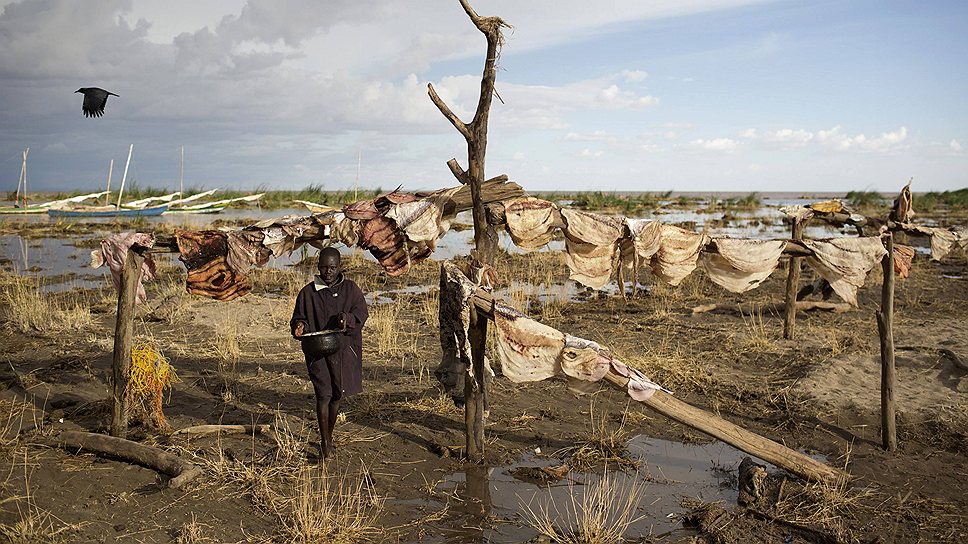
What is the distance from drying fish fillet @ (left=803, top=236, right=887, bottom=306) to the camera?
5.70 metres

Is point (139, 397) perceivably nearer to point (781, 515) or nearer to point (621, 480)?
point (621, 480)

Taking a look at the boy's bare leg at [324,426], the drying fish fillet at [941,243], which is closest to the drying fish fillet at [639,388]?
the boy's bare leg at [324,426]

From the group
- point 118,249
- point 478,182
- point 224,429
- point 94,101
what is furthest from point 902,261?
point 94,101

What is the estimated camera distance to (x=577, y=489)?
488 centimetres

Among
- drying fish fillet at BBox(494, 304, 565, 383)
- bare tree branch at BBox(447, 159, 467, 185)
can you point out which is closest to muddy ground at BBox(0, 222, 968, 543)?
drying fish fillet at BBox(494, 304, 565, 383)

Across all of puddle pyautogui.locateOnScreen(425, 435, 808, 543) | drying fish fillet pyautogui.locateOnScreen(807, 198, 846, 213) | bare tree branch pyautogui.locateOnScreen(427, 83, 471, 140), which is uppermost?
bare tree branch pyautogui.locateOnScreen(427, 83, 471, 140)

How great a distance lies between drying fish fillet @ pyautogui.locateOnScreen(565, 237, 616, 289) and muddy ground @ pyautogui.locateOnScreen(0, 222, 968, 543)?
3.78 feet

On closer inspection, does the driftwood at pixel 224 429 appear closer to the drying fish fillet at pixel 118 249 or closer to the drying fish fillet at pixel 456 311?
the drying fish fillet at pixel 118 249

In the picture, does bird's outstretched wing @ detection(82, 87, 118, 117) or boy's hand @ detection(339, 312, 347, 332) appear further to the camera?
bird's outstretched wing @ detection(82, 87, 118, 117)

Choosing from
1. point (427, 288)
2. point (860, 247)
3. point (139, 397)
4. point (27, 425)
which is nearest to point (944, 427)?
point (860, 247)

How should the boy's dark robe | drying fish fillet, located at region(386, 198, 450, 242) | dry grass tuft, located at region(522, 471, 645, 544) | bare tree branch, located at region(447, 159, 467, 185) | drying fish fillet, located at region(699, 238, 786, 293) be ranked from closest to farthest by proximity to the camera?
1. dry grass tuft, located at region(522, 471, 645, 544)
2. the boy's dark robe
3. bare tree branch, located at region(447, 159, 467, 185)
4. drying fish fillet, located at region(386, 198, 450, 242)
5. drying fish fillet, located at region(699, 238, 786, 293)

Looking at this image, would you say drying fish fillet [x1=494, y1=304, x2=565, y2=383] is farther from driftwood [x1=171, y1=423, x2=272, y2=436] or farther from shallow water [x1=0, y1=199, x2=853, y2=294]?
shallow water [x1=0, y1=199, x2=853, y2=294]

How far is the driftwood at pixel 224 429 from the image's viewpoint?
5.32 m

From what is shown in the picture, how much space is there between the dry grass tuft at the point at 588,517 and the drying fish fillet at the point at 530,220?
5.93 ft
